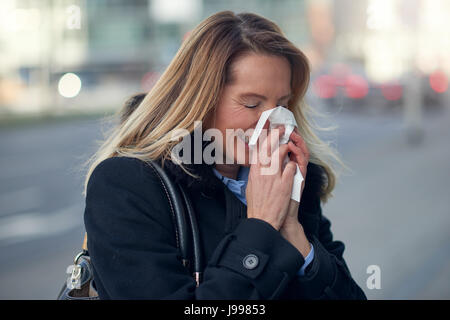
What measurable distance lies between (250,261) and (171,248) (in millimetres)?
197

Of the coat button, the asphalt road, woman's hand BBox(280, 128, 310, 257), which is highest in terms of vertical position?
woman's hand BBox(280, 128, 310, 257)

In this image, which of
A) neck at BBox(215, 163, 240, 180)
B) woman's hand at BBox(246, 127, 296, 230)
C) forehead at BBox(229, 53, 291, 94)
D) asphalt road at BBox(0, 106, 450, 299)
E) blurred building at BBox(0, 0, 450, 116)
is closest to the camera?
woman's hand at BBox(246, 127, 296, 230)

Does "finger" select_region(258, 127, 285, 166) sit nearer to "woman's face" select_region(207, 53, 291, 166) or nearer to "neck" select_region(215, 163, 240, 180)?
"woman's face" select_region(207, 53, 291, 166)

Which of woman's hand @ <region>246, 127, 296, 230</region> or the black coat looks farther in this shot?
woman's hand @ <region>246, 127, 296, 230</region>

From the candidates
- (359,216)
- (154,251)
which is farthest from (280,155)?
(359,216)

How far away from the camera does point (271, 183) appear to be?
1522 mm

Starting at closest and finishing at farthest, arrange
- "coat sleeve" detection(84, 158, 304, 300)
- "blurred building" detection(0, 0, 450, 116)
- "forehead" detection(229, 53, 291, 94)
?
"coat sleeve" detection(84, 158, 304, 300), "forehead" detection(229, 53, 291, 94), "blurred building" detection(0, 0, 450, 116)

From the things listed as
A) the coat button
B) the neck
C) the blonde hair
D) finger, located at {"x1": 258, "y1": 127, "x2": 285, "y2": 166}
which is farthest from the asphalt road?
the coat button

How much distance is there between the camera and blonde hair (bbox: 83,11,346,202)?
164 cm

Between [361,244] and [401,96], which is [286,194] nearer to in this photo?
[361,244]

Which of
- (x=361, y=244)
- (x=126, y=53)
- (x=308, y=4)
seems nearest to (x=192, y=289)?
(x=361, y=244)

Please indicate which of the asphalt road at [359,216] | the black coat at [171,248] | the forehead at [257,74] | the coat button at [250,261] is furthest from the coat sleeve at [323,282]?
the asphalt road at [359,216]

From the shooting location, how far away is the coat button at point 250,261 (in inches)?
55.5

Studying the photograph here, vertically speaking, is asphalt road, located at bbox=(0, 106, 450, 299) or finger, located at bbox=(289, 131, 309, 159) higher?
finger, located at bbox=(289, 131, 309, 159)
